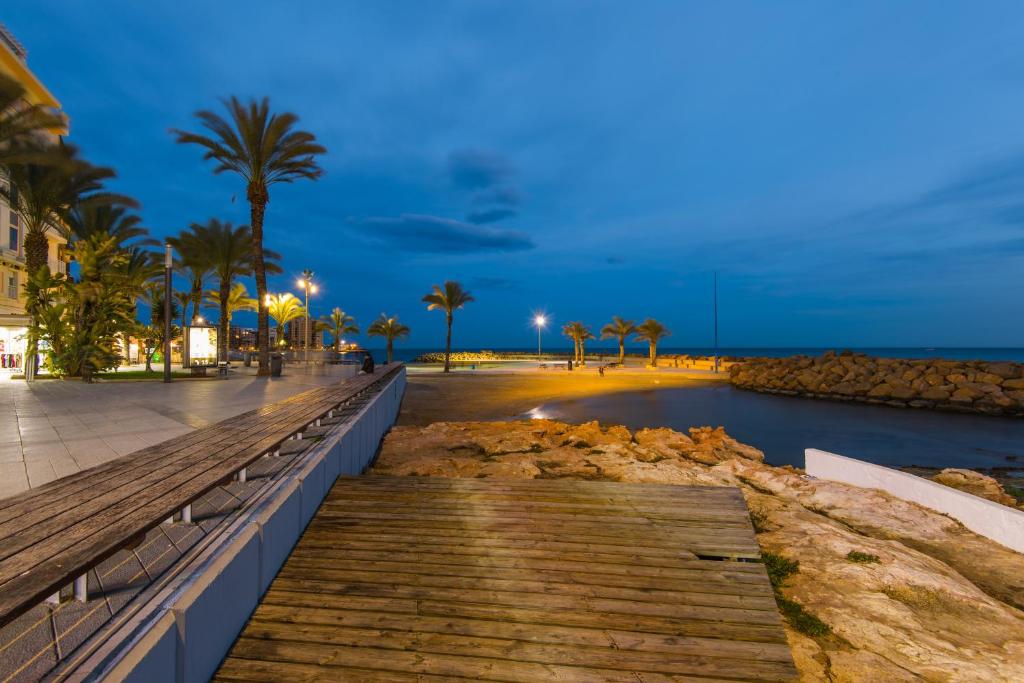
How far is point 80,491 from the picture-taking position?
133 inches

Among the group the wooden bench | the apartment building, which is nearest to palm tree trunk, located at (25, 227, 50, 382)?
the apartment building

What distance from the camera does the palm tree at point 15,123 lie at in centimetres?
1448

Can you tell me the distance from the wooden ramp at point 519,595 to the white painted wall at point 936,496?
3.45 metres

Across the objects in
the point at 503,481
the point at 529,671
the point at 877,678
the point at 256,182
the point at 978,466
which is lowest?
the point at 978,466

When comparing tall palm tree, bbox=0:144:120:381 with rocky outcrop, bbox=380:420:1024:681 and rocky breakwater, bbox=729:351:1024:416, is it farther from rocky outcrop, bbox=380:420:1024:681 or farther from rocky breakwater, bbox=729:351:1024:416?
rocky breakwater, bbox=729:351:1024:416

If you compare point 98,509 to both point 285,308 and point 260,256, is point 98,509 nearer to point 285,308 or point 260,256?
point 260,256

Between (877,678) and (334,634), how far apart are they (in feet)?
13.0

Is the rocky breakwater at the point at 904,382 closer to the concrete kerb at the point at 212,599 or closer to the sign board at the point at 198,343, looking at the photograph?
the concrete kerb at the point at 212,599

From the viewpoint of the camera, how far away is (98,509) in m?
2.95

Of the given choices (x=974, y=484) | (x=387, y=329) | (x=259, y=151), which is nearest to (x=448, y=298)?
(x=387, y=329)

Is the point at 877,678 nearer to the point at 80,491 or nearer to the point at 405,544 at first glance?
the point at 405,544

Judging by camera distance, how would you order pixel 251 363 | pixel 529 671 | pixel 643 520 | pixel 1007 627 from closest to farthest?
pixel 529 671 < pixel 1007 627 < pixel 643 520 < pixel 251 363

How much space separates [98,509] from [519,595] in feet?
10.0

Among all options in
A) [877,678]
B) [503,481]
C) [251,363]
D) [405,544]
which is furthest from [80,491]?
[251,363]
